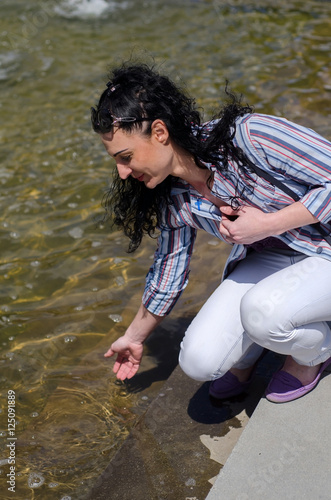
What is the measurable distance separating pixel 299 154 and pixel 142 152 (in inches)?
22.8

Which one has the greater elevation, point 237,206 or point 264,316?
point 237,206

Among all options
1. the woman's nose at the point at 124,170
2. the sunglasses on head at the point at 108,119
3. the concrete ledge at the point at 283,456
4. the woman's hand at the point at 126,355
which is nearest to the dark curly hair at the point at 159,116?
the sunglasses on head at the point at 108,119

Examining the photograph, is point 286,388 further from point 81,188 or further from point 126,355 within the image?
point 81,188

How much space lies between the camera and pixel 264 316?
2318mm

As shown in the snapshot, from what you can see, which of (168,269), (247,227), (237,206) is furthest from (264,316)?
(168,269)

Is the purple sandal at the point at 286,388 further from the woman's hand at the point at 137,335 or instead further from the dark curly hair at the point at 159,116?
the dark curly hair at the point at 159,116

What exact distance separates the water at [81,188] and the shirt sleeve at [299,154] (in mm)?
964

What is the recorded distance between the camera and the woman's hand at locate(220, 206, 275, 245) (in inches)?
93.4

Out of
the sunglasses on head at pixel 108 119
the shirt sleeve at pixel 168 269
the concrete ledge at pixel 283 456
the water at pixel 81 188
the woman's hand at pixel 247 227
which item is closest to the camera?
the concrete ledge at pixel 283 456

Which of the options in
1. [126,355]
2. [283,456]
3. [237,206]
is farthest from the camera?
[126,355]

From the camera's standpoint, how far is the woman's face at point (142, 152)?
228cm

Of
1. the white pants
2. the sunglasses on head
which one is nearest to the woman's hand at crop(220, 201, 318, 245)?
the white pants

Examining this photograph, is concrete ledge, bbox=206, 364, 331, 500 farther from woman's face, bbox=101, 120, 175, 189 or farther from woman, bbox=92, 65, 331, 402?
woman's face, bbox=101, 120, 175, 189

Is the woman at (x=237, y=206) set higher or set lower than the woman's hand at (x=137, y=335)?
A: higher
